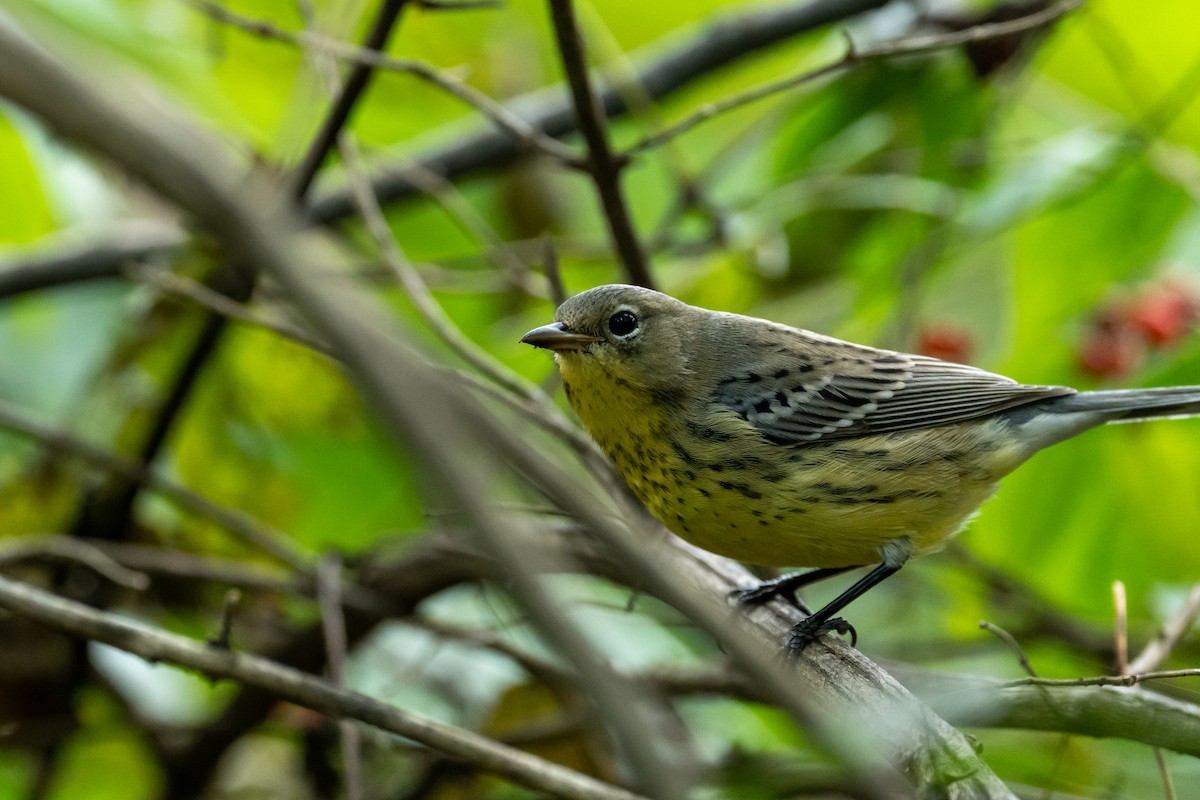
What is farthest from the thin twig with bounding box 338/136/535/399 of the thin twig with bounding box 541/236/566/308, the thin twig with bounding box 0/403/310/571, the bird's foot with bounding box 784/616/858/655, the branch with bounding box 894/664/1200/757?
the branch with bounding box 894/664/1200/757

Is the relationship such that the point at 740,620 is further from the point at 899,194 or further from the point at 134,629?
the point at 899,194

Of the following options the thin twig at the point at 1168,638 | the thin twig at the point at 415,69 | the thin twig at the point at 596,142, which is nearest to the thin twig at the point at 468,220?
the thin twig at the point at 596,142

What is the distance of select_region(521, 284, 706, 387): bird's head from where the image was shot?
3.70 meters

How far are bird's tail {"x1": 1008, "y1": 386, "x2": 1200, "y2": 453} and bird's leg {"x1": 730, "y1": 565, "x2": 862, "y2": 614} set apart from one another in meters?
0.75

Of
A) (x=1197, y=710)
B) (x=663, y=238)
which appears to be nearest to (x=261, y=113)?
(x=663, y=238)

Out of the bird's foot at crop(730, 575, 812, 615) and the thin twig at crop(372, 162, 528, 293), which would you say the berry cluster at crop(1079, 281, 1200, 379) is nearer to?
the bird's foot at crop(730, 575, 812, 615)

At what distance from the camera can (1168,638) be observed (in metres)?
3.08

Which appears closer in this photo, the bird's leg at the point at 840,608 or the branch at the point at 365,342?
the branch at the point at 365,342

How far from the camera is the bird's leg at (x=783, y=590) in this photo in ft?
11.2

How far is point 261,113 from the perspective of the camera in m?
5.61

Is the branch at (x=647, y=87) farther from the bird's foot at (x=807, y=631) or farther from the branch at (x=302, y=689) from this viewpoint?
the bird's foot at (x=807, y=631)

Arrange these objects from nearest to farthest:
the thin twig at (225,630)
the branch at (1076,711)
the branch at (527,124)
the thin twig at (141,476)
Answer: the branch at (1076,711) < the thin twig at (225,630) < the thin twig at (141,476) < the branch at (527,124)

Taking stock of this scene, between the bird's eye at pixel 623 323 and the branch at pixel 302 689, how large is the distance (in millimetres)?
1494

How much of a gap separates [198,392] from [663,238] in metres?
1.89
